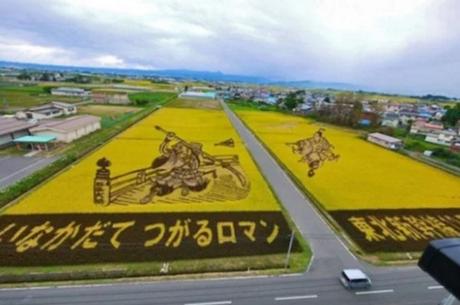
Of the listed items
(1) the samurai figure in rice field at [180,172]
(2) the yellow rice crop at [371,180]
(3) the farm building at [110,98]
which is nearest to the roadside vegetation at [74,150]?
(1) the samurai figure in rice field at [180,172]

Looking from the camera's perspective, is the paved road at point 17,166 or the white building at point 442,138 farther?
the white building at point 442,138

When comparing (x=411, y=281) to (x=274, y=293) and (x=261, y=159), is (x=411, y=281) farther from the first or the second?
(x=261, y=159)

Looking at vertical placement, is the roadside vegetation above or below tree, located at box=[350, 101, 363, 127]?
below

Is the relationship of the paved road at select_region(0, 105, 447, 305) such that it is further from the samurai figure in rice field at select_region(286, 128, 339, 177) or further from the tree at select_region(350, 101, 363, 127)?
the tree at select_region(350, 101, 363, 127)

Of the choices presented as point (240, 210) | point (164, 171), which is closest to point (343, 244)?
point (240, 210)

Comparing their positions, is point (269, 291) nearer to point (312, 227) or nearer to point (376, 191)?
point (312, 227)

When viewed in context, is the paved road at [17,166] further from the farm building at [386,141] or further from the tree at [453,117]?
the tree at [453,117]

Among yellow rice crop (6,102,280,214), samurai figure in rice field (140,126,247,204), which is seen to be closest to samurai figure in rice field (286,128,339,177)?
yellow rice crop (6,102,280,214)
